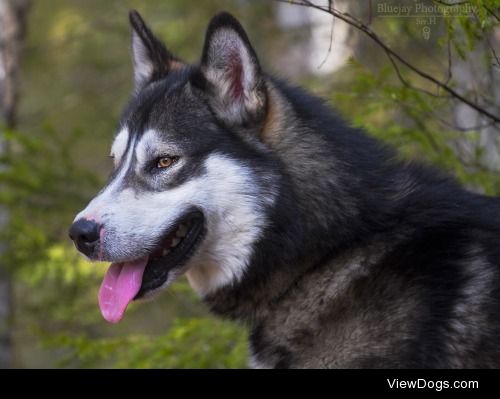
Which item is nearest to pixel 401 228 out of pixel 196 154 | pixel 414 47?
pixel 196 154

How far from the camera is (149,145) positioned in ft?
14.9

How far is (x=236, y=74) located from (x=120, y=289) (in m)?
1.36

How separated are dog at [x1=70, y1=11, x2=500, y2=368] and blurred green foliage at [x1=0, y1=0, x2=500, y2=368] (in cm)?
63

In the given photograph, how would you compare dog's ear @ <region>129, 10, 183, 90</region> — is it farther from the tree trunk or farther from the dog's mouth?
the tree trunk

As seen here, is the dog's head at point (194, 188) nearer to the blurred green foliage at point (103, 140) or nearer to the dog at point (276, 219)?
the dog at point (276, 219)

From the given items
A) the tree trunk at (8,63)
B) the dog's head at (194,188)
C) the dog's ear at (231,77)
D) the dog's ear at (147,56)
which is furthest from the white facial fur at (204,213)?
the tree trunk at (8,63)

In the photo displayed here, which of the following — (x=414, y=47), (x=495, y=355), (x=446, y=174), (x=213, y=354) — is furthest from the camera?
(x=414, y=47)

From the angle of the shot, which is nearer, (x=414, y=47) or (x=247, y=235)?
(x=247, y=235)

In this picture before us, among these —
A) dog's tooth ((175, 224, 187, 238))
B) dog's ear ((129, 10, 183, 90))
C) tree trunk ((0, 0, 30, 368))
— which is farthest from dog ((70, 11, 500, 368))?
tree trunk ((0, 0, 30, 368))

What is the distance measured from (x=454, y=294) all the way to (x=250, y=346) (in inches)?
47.5
